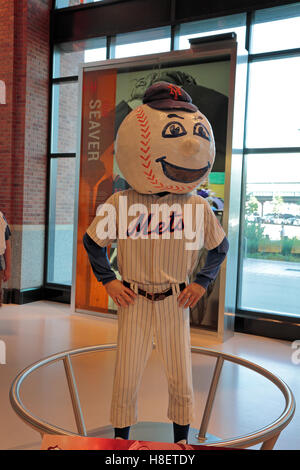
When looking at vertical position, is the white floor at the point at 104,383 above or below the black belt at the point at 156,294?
below

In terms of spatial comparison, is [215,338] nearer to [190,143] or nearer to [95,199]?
[95,199]

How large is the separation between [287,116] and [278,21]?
1129 millimetres

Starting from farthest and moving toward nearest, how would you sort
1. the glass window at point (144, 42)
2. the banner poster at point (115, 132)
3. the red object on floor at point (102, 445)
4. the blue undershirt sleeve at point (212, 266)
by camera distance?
the glass window at point (144, 42)
the banner poster at point (115, 132)
the blue undershirt sleeve at point (212, 266)
the red object on floor at point (102, 445)

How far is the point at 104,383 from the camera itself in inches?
146

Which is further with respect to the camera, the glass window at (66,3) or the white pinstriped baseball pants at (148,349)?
the glass window at (66,3)

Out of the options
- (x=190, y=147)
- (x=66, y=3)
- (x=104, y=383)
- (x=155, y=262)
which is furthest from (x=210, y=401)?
(x=66, y=3)

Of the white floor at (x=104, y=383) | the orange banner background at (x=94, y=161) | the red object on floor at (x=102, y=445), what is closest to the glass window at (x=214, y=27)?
the orange banner background at (x=94, y=161)

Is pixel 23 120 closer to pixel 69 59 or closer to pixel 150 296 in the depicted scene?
pixel 69 59

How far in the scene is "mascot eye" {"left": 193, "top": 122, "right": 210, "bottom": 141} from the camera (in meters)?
1.90

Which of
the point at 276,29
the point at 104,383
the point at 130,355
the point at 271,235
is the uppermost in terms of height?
the point at 276,29

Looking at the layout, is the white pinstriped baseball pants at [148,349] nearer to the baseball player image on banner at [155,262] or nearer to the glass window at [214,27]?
the baseball player image on banner at [155,262]

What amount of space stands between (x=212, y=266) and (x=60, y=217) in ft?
17.7

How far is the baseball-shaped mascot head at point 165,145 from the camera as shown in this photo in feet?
6.12

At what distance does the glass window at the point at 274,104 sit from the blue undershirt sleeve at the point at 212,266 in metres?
3.73
